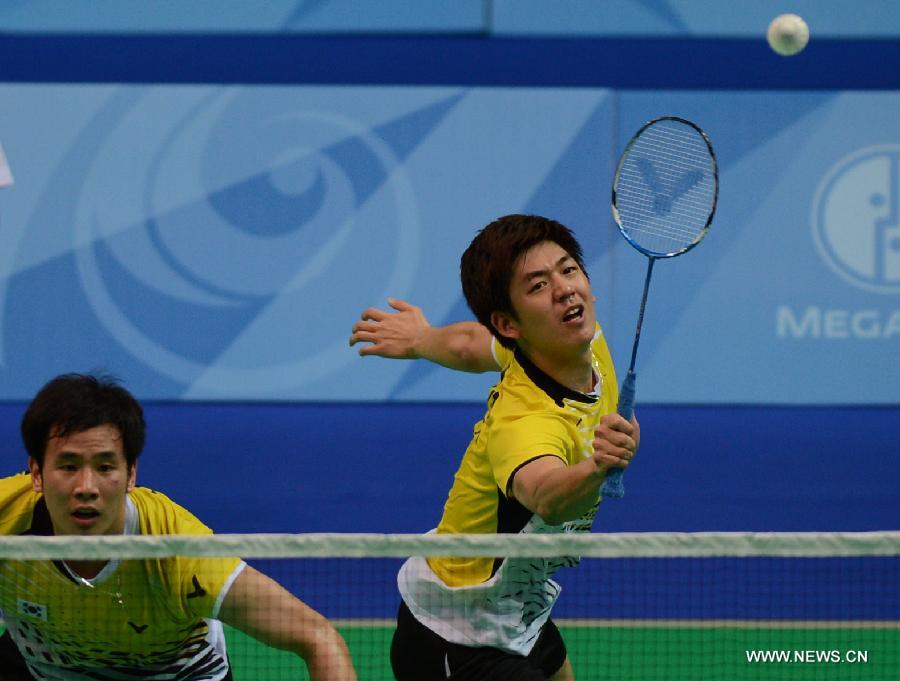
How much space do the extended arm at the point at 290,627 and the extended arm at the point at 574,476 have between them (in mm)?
486

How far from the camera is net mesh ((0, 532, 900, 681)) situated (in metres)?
3.07

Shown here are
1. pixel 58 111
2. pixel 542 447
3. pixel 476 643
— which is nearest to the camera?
pixel 542 447

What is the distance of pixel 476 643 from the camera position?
11.3ft

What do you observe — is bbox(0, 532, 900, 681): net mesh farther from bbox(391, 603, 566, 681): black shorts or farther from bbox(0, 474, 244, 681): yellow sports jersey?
bbox(391, 603, 566, 681): black shorts

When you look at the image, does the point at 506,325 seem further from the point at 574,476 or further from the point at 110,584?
the point at 110,584

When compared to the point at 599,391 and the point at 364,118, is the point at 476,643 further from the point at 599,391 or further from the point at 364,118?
the point at 364,118

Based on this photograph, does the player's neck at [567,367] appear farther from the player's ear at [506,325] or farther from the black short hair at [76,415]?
the black short hair at [76,415]

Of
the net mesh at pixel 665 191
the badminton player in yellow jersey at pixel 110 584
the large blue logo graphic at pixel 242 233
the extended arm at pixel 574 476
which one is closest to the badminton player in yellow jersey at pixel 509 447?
the extended arm at pixel 574 476

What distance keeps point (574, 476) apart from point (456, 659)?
25.4 inches

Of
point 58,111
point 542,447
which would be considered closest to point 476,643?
point 542,447

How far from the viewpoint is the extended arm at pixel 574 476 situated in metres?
3.00

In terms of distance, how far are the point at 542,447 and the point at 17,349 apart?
6.48 meters

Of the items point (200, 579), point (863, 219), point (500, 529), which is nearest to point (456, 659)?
point (500, 529)

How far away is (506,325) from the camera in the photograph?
3.52 metres
